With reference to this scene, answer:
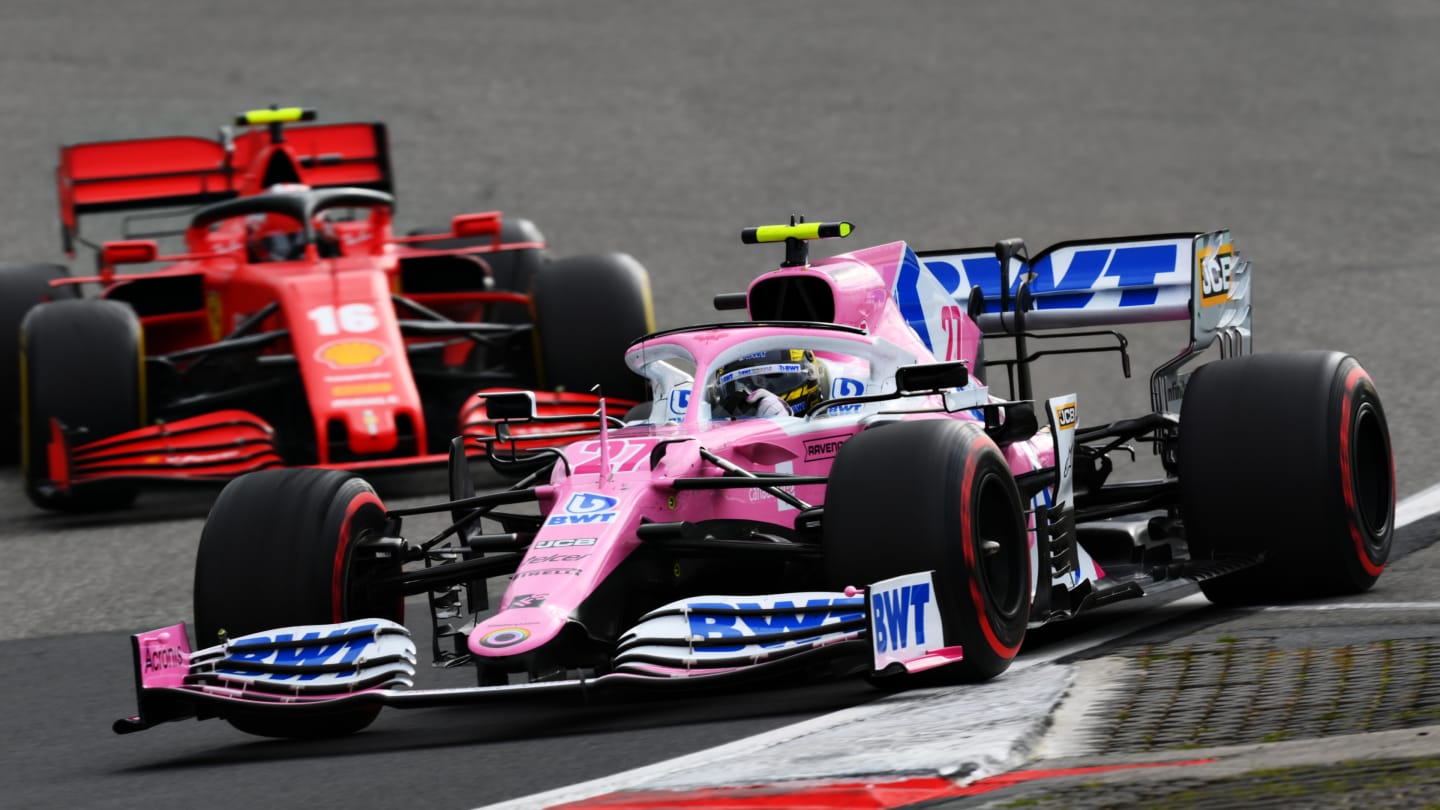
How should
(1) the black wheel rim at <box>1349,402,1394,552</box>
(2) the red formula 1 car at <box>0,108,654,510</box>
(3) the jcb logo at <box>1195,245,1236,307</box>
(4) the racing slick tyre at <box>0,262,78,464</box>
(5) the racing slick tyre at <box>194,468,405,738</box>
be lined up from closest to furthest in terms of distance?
(5) the racing slick tyre at <box>194,468,405,738</box> → (1) the black wheel rim at <box>1349,402,1394,552</box> → (3) the jcb logo at <box>1195,245,1236,307</box> → (2) the red formula 1 car at <box>0,108,654,510</box> → (4) the racing slick tyre at <box>0,262,78,464</box>

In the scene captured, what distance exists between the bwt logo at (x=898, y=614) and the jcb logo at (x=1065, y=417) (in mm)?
1703

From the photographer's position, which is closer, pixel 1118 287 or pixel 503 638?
pixel 503 638

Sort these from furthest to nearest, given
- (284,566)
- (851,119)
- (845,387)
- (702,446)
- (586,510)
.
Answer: (851,119) < (845,387) < (702,446) < (284,566) < (586,510)

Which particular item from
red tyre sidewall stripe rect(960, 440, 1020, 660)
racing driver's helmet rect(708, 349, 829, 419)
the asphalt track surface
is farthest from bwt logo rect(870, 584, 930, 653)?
the asphalt track surface

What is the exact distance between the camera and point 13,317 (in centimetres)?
1673

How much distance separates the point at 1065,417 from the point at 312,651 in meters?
3.08

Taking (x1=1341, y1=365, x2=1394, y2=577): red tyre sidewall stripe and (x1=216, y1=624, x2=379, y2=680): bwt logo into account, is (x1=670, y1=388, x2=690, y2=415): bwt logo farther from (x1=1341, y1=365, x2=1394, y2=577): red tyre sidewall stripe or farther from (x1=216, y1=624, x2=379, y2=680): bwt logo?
(x1=1341, y1=365, x2=1394, y2=577): red tyre sidewall stripe

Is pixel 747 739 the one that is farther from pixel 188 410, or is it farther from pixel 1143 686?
pixel 188 410

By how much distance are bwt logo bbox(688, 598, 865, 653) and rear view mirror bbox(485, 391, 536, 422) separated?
1.67 metres

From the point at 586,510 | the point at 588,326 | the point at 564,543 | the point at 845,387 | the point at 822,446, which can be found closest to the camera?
the point at 564,543

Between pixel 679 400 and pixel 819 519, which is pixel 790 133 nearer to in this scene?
pixel 679 400

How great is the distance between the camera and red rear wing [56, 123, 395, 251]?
703 inches

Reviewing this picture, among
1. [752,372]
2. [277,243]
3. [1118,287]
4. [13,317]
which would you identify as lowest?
[13,317]

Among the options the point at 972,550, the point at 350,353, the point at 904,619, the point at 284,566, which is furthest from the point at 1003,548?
the point at 350,353
